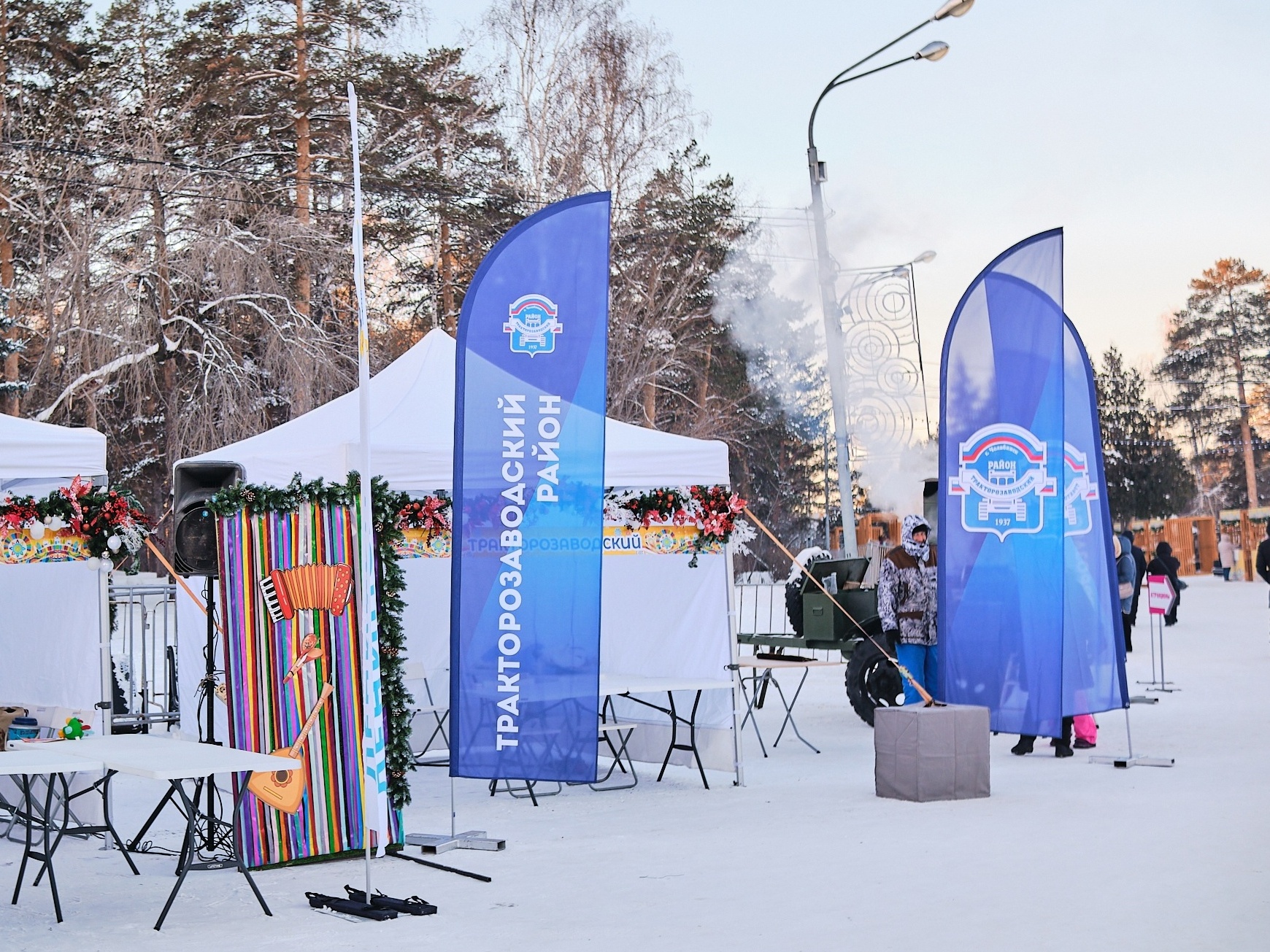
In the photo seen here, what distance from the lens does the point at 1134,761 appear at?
9250mm

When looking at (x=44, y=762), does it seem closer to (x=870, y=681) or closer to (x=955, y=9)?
(x=870, y=681)

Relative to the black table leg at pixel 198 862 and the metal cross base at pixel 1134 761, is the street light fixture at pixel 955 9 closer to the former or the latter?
the metal cross base at pixel 1134 761

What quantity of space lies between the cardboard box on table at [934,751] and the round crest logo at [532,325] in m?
2.94

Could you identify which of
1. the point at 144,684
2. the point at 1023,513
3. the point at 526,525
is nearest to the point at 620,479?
the point at 526,525

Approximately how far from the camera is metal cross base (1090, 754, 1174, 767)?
921 centimetres

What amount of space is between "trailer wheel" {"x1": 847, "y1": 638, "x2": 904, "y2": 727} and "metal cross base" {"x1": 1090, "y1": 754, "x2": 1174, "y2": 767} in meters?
2.05

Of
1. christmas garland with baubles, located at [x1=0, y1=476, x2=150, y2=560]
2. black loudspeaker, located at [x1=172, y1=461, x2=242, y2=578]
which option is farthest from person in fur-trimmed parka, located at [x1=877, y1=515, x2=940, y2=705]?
christmas garland with baubles, located at [x1=0, y1=476, x2=150, y2=560]

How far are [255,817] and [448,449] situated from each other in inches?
130

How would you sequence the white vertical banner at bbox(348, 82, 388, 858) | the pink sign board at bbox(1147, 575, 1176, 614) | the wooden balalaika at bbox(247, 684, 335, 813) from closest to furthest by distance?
the white vertical banner at bbox(348, 82, 388, 858), the wooden balalaika at bbox(247, 684, 335, 813), the pink sign board at bbox(1147, 575, 1176, 614)

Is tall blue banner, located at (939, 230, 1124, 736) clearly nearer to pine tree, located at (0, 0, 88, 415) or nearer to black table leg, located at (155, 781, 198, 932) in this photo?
black table leg, located at (155, 781, 198, 932)

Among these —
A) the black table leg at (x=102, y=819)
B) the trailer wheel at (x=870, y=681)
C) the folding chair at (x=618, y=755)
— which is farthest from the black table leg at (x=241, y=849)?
the trailer wheel at (x=870, y=681)

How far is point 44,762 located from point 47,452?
12.1 feet

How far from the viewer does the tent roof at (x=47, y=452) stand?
8.83m

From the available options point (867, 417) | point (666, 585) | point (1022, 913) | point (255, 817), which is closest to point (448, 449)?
point (666, 585)
